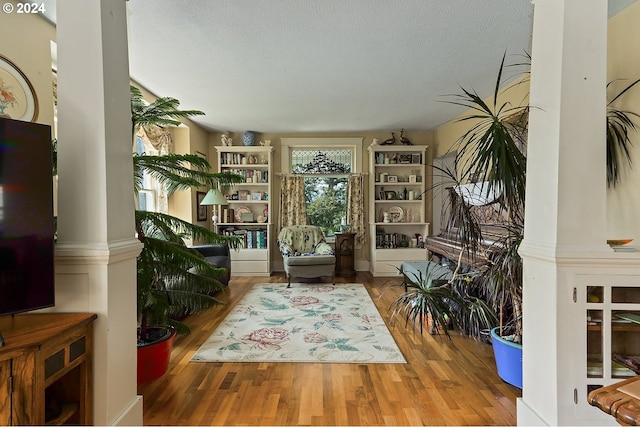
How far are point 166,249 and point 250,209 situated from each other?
383cm

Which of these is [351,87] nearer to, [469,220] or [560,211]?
[469,220]

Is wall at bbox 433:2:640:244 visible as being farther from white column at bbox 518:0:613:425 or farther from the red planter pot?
the red planter pot

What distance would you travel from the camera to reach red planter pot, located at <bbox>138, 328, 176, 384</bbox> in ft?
6.42

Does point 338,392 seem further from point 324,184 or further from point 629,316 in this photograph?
point 324,184

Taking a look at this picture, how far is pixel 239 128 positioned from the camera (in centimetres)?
527

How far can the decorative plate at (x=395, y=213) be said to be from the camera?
5.55 meters

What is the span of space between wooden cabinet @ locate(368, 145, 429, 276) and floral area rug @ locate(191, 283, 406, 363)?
4.28ft

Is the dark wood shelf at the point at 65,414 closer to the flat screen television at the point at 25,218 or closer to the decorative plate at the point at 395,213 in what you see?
the flat screen television at the point at 25,218

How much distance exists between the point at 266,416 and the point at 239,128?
4.49m

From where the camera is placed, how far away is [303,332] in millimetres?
2926

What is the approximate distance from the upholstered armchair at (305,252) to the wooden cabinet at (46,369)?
3.21 metres

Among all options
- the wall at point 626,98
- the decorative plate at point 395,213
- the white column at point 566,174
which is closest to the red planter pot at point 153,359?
the white column at point 566,174

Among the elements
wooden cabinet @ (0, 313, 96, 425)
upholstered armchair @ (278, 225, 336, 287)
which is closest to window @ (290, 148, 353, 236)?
upholstered armchair @ (278, 225, 336, 287)

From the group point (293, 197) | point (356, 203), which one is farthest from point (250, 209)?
point (356, 203)
